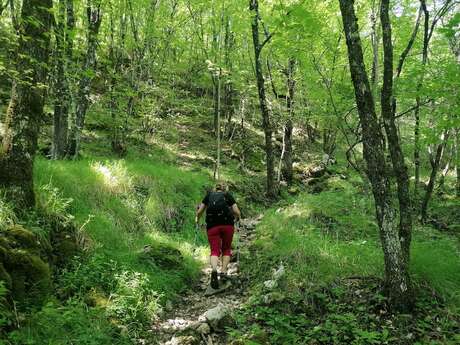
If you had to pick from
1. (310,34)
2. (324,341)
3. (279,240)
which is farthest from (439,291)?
(310,34)

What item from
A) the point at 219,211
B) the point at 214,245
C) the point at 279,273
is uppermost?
the point at 219,211

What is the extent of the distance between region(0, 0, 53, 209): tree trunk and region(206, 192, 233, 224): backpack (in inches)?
136

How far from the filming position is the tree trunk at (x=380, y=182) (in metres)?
5.60

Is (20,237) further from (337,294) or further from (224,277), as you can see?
(337,294)

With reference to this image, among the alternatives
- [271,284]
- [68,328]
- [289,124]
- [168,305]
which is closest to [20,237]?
[68,328]

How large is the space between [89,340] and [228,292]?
130 inches

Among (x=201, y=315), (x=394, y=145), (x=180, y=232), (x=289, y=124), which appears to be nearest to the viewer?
Result: (x=201, y=315)

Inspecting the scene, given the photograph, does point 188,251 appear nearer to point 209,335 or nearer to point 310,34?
point 209,335

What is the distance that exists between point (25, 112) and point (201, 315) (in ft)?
14.5

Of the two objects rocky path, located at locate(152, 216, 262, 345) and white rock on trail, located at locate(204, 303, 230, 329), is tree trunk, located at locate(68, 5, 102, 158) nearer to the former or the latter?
rocky path, located at locate(152, 216, 262, 345)

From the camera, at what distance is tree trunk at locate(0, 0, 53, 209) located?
18.7 ft

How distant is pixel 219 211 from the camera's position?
7.88m

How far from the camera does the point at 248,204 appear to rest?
14875 mm

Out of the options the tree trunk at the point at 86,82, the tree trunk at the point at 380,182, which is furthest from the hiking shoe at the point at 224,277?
the tree trunk at the point at 86,82
